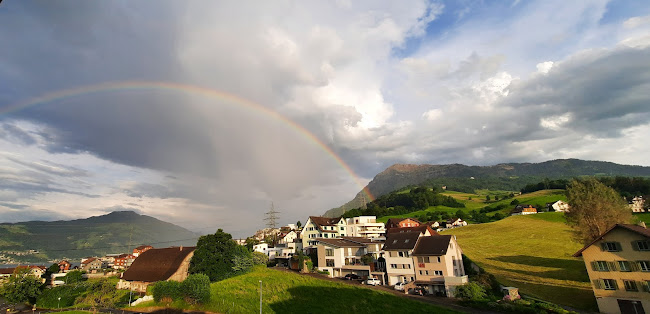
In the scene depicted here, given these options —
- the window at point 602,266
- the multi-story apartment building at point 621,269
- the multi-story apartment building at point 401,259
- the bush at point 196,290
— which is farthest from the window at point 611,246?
the bush at point 196,290

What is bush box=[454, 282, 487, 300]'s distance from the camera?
49.1 meters

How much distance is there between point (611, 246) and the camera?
44.9 m

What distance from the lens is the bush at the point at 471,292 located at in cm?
4909

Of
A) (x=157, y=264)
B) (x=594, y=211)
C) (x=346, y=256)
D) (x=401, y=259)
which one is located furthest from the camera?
(x=157, y=264)

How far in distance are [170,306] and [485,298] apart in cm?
5610

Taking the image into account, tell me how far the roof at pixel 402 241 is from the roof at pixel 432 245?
1.20 meters

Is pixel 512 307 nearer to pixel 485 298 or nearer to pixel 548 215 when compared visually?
pixel 485 298

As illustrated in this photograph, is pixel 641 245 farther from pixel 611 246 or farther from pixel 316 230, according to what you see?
pixel 316 230

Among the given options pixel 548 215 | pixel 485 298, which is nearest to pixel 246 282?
pixel 485 298

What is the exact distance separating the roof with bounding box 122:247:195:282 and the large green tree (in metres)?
7.03

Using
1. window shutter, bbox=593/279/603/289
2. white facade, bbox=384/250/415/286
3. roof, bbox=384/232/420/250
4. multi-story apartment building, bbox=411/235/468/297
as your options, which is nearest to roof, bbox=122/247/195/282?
white facade, bbox=384/250/415/286

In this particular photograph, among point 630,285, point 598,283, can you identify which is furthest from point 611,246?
point 598,283

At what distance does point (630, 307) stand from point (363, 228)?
87273 mm

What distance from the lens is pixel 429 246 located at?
202 ft
